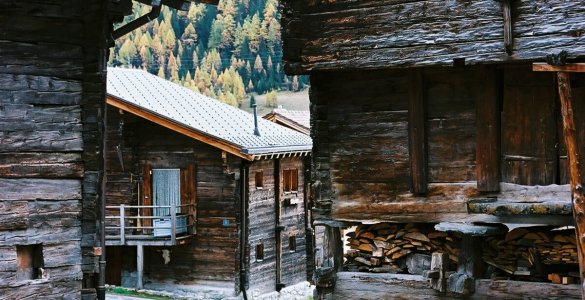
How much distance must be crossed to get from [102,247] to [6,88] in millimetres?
2286

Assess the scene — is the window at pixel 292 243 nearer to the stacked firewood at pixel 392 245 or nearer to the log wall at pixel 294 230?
the log wall at pixel 294 230

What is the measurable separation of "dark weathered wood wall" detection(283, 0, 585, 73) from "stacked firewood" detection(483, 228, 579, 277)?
214cm

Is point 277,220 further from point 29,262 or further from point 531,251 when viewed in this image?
point 531,251

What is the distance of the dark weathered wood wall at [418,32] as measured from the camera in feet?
34.6

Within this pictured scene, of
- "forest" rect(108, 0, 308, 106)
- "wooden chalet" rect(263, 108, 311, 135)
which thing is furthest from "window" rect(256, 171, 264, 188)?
"forest" rect(108, 0, 308, 106)

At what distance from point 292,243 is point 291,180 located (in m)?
1.77

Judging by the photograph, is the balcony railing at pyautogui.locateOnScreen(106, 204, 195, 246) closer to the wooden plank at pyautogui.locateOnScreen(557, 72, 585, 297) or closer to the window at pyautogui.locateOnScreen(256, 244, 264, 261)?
the window at pyautogui.locateOnScreen(256, 244, 264, 261)

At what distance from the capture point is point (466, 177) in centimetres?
1147

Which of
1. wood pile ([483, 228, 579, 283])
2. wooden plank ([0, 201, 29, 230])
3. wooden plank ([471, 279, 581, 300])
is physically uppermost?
wooden plank ([0, 201, 29, 230])

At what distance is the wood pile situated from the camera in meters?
10.9

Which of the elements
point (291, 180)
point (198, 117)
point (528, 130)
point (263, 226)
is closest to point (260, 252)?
point (263, 226)

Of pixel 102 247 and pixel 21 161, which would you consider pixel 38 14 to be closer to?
pixel 21 161

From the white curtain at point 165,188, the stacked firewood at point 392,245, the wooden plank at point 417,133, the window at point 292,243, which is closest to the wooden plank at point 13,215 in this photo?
the stacked firewood at point 392,245

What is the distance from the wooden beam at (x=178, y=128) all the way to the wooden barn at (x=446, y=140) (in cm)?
1001
